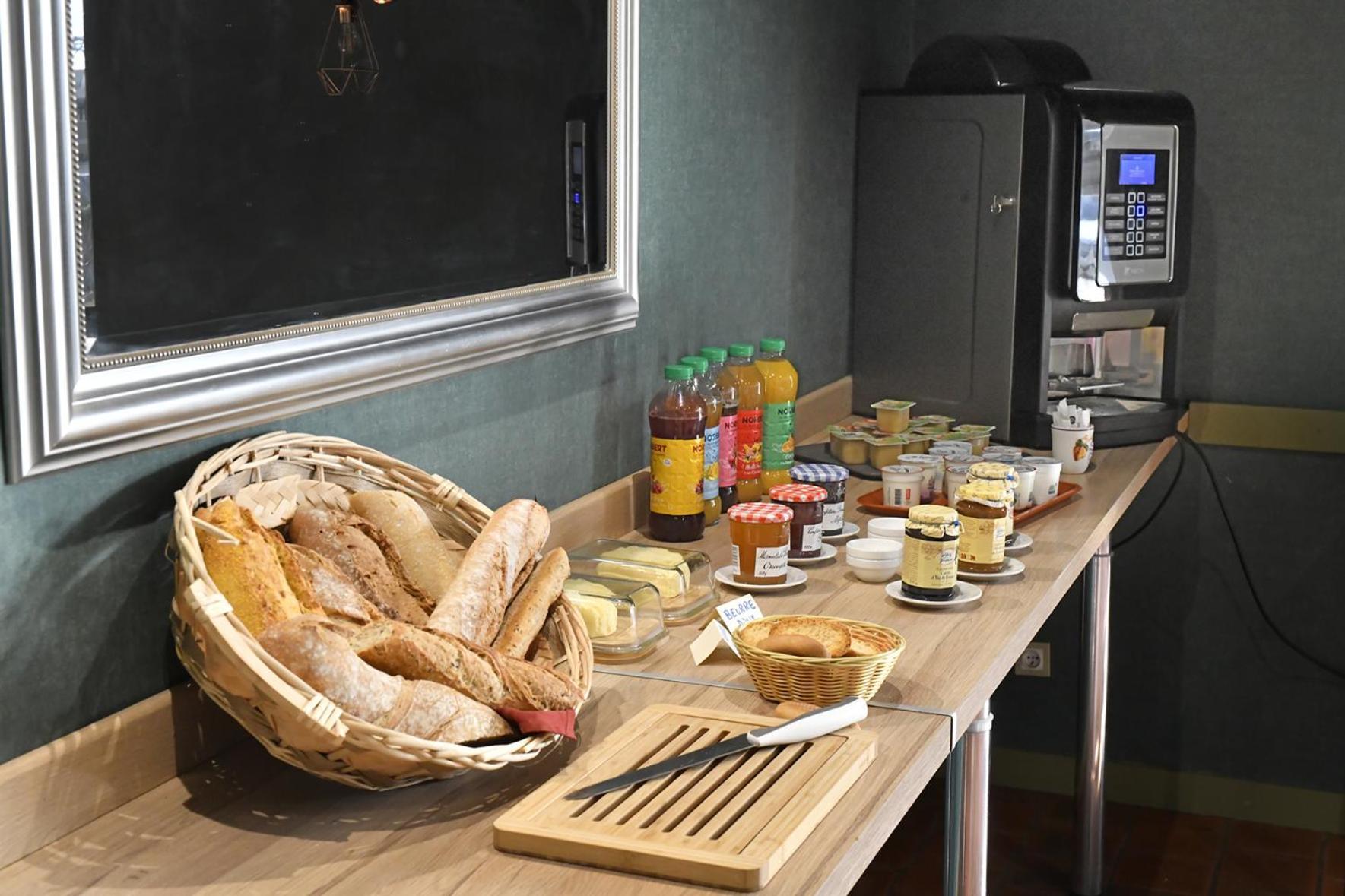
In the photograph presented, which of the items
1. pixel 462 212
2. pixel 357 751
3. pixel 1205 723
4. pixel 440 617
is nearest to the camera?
pixel 357 751

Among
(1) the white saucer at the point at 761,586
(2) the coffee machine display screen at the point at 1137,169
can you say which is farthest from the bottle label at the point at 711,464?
(2) the coffee machine display screen at the point at 1137,169

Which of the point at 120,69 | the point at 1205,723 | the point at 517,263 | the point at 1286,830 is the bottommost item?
the point at 1286,830

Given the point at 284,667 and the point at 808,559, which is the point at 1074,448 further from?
the point at 284,667

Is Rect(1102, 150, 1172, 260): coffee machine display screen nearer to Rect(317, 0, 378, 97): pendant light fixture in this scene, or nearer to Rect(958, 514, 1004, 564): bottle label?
Rect(958, 514, 1004, 564): bottle label

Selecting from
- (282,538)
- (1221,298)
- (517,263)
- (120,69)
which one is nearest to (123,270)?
(120,69)

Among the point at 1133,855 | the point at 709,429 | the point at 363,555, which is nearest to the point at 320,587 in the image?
the point at 363,555

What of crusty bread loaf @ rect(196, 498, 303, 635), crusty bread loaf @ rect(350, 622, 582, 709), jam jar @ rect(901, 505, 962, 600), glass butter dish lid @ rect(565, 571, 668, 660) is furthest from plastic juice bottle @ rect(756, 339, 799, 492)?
crusty bread loaf @ rect(196, 498, 303, 635)

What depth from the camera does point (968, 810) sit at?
1759 millimetres

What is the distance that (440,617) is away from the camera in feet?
4.53

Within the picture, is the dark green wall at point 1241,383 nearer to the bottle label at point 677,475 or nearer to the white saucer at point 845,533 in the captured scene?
the white saucer at point 845,533

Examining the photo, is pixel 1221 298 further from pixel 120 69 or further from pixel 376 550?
pixel 120 69

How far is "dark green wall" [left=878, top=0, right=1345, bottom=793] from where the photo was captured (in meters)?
3.12

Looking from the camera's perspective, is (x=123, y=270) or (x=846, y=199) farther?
(x=846, y=199)

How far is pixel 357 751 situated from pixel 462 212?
771 mm
